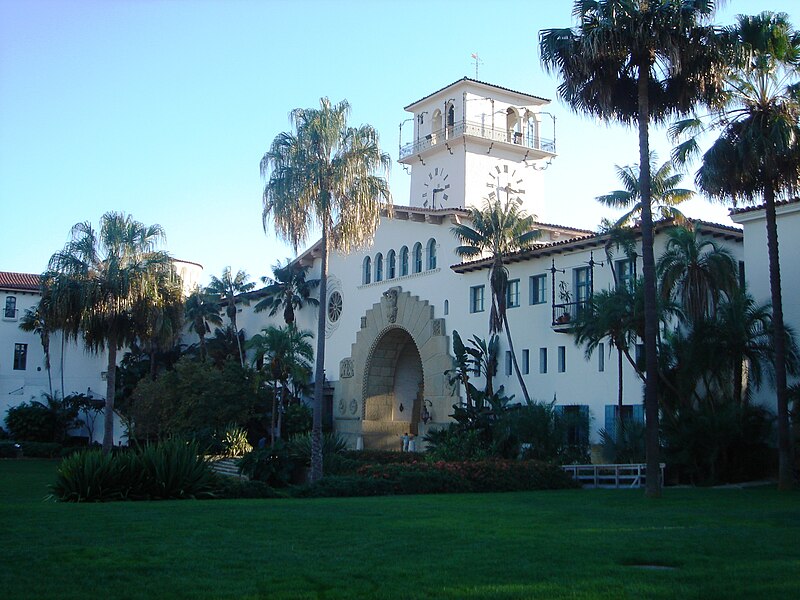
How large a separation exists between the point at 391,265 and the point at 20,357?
3394 cm

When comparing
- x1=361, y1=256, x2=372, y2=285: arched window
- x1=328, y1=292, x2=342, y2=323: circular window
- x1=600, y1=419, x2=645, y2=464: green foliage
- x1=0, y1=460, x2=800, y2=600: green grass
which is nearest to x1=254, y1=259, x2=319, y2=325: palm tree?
x1=328, y1=292, x2=342, y2=323: circular window

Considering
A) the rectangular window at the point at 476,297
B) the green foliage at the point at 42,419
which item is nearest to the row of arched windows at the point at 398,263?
the rectangular window at the point at 476,297

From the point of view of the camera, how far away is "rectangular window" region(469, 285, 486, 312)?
40188 mm

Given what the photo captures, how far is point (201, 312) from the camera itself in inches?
2346

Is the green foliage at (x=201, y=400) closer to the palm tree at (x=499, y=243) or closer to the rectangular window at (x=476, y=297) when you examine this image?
the rectangular window at (x=476, y=297)

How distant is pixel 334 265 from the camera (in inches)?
2056

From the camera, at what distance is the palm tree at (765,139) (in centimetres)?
2294

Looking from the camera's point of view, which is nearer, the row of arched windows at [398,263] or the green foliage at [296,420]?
the row of arched windows at [398,263]

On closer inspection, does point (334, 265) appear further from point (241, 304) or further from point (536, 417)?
point (536, 417)

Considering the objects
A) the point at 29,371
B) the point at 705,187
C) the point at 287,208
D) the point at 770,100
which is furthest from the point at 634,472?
the point at 29,371

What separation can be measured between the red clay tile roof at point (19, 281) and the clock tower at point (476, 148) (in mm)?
30087

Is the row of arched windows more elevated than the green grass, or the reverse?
the row of arched windows

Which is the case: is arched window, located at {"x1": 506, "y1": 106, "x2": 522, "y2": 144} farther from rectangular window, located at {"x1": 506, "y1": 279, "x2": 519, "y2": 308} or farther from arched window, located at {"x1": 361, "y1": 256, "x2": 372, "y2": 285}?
rectangular window, located at {"x1": 506, "y1": 279, "x2": 519, "y2": 308}

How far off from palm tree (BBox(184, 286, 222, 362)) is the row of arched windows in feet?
50.8
